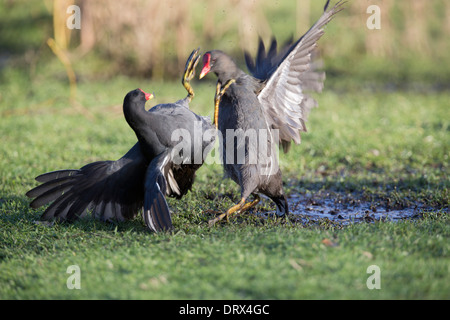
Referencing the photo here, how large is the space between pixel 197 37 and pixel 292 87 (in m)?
6.96

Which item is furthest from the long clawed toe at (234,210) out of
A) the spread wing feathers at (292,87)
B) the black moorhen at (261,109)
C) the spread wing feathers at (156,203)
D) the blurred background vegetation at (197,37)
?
the blurred background vegetation at (197,37)

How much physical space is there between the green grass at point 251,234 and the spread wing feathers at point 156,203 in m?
0.13

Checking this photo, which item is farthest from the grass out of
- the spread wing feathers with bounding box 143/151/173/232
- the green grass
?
the spread wing feathers with bounding box 143/151/173/232

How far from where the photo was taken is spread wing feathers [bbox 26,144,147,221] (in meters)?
4.63

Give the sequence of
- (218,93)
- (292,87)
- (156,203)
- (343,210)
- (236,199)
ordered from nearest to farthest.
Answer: (156,203) < (218,93) < (292,87) < (343,210) < (236,199)

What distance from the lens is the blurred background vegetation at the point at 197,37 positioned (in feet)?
34.1

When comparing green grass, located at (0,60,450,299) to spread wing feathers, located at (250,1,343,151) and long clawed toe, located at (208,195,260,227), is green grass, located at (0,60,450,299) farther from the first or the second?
spread wing feathers, located at (250,1,343,151)

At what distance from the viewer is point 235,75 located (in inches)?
179

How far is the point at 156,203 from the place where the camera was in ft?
13.2

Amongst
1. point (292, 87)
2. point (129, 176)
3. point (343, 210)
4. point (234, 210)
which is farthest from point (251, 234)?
point (292, 87)

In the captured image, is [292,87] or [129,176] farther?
[292,87]

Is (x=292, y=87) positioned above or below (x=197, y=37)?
below

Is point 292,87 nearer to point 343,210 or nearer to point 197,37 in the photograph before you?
point 343,210
